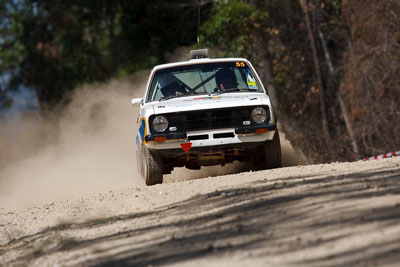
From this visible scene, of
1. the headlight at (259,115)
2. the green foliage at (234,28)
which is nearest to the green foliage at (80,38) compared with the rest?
the green foliage at (234,28)

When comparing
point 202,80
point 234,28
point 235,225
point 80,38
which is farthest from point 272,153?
point 80,38

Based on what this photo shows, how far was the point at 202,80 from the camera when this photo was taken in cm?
1132

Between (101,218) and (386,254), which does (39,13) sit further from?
(386,254)

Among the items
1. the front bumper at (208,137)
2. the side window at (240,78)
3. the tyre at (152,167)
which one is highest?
the side window at (240,78)

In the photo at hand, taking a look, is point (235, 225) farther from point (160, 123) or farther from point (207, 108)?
point (160, 123)

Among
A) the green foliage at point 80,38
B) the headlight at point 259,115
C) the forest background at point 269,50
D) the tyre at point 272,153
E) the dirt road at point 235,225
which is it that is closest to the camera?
the dirt road at point 235,225

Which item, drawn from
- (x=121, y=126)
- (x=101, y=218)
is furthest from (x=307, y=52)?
(x=101, y=218)

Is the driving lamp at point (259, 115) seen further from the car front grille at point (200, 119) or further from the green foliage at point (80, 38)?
the green foliage at point (80, 38)

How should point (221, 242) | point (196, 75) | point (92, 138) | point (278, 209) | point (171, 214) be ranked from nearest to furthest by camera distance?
point (221, 242) < point (278, 209) < point (171, 214) < point (196, 75) < point (92, 138)

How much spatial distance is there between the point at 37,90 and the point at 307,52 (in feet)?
53.4

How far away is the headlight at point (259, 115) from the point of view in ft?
33.8

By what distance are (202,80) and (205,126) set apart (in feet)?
4.33

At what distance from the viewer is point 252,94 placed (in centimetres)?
1062

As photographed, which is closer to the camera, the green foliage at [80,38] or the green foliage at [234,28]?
the green foliage at [234,28]
